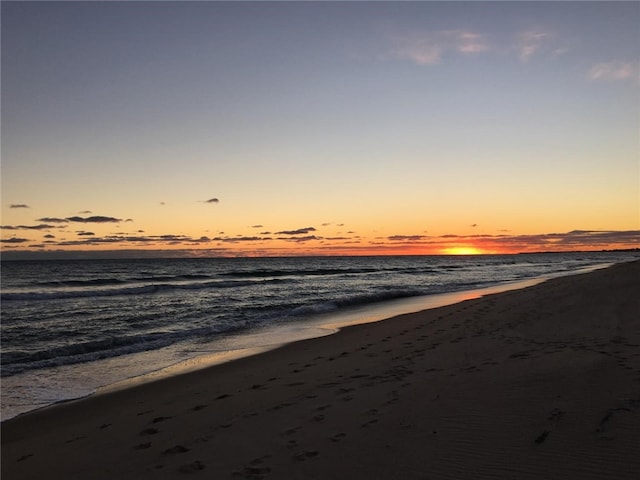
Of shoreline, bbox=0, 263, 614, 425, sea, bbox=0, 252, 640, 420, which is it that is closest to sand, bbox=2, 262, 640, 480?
shoreline, bbox=0, 263, 614, 425

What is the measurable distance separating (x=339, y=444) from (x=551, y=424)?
7.16 feet

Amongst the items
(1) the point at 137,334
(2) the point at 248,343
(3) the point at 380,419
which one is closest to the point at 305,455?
(3) the point at 380,419

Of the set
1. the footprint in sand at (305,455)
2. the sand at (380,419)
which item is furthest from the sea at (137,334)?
the footprint in sand at (305,455)

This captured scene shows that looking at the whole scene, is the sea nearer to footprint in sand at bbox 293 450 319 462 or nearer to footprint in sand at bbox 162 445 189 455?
footprint in sand at bbox 162 445 189 455

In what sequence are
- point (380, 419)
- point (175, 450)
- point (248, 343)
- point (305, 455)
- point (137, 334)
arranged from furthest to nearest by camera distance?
point (137, 334), point (248, 343), point (380, 419), point (175, 450), point (305, 455)

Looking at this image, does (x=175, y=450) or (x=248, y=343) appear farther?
(x=248, y=343)

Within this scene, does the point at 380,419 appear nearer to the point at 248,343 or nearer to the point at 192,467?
the point at 192,467

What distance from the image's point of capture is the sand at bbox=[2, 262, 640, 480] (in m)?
4.16

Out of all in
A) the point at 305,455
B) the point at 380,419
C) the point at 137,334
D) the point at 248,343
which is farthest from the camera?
the point at 137,334

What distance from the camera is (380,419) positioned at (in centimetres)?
527

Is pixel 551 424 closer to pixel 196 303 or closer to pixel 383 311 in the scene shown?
pixel 383 311

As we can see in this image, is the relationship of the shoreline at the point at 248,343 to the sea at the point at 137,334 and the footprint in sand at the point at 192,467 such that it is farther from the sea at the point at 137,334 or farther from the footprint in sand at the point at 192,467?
the footprint in sand at the point at 192,467

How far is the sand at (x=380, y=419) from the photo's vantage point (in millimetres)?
4164

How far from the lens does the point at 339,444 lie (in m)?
4.73
